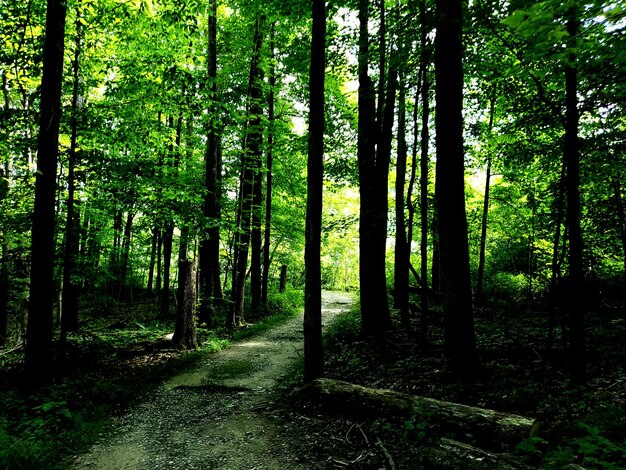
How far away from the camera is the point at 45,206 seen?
21.8ft

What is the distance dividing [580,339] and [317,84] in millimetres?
6068

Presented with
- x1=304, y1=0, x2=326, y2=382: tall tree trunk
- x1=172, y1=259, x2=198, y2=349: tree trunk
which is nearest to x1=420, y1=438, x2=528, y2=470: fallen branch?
x1=304, y1=0, x2=326, y2=382: tall tree trunk

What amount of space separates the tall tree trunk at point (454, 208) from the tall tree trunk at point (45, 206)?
→ 7.01 metres

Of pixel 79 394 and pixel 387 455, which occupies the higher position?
pixel 387 455

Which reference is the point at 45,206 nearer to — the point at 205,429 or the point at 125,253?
the point at 205,429

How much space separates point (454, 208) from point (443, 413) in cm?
320

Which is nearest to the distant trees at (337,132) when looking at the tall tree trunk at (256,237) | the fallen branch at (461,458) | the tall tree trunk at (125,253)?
the tall tree trunk at (256,237)

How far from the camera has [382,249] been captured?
993 cm

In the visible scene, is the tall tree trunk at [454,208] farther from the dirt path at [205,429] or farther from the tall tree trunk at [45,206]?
the tall tree trunk at [45,206]

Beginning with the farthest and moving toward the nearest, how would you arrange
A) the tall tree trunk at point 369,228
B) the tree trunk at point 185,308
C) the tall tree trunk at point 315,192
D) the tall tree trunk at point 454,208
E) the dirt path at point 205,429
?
the tree trunk at point 185,308 < the tall tree trunk at point 369,228 < the tall tree trunk at point 315,192 < the tall tree trunk at point 454,208 < the dirt path at point 205,429

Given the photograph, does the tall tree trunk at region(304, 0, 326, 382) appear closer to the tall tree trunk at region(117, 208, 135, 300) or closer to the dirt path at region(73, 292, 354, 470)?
the dirt path at region(73, 292, 354, 470)

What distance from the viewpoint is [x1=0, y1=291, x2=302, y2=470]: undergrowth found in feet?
15.1

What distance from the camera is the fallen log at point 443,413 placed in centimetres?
404

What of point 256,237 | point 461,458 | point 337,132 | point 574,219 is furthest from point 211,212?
point 461,458
